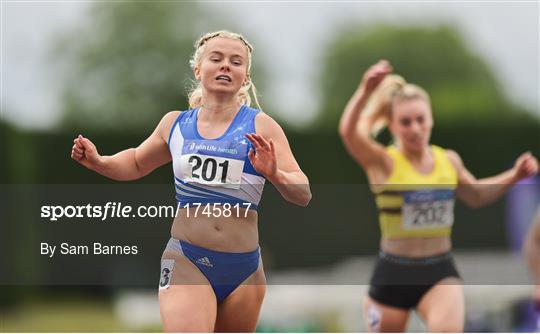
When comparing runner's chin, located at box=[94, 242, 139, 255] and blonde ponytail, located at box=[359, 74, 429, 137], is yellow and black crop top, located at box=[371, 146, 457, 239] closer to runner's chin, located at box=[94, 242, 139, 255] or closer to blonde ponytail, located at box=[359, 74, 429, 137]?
blonde ponytail, located at box=[359, 74, 429, 137]

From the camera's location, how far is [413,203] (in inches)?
312

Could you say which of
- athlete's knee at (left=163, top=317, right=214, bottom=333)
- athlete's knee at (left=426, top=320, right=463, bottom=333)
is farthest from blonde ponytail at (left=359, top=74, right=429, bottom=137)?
athlete's knee at (left=163, top=317, right=214, bottom=333)

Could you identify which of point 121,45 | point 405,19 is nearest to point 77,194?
point 121,45

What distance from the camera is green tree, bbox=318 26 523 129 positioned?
54312mm

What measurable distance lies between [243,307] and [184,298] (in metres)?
0.40

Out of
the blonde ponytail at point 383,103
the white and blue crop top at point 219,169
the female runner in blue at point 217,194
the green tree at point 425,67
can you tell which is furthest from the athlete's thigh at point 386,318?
the green tree at point 425,67

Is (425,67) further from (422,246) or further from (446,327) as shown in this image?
(446,327)

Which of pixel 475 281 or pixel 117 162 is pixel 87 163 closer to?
pixel 117 162

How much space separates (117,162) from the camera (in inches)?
247

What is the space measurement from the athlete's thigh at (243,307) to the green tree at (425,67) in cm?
4335

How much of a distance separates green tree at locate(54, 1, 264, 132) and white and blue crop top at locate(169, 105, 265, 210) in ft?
99.5

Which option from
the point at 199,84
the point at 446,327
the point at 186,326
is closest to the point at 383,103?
the point at 446,327

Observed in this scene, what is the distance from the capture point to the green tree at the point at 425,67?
2138 inches

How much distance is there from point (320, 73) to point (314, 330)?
43720mm
